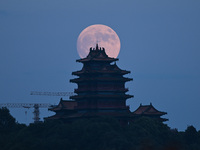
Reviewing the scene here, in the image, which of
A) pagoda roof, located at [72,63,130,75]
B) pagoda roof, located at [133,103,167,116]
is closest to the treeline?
pagoda roof, located at [133,103,167,116]

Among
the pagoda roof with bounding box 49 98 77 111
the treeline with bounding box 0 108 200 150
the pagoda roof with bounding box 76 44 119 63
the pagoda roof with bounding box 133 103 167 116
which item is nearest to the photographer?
the treeline with bounding box 0 108 200 150

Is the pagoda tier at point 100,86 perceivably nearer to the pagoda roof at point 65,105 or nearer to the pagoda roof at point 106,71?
the pagoda roof at point 106,71

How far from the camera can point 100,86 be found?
106 meters

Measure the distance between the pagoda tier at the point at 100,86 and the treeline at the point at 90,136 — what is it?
656cm

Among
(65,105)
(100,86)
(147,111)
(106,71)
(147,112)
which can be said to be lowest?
(147,112)

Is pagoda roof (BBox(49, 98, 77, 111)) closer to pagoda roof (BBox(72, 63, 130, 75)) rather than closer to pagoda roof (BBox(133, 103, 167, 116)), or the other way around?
pagoda roof (BBox(72, 63, 130, 75))

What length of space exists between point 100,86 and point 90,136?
18.3m

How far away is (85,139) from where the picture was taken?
293ft

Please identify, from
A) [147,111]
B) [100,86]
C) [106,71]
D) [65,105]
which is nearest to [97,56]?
[106,71]

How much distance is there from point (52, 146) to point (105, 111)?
20.9 m

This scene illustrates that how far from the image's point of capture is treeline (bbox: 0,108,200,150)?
86.0 m

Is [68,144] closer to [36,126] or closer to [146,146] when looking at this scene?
[36,126]

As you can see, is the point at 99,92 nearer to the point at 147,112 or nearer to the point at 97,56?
the point at 97,56

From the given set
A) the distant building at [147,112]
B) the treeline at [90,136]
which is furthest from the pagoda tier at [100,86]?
the treeline at [90,136]
